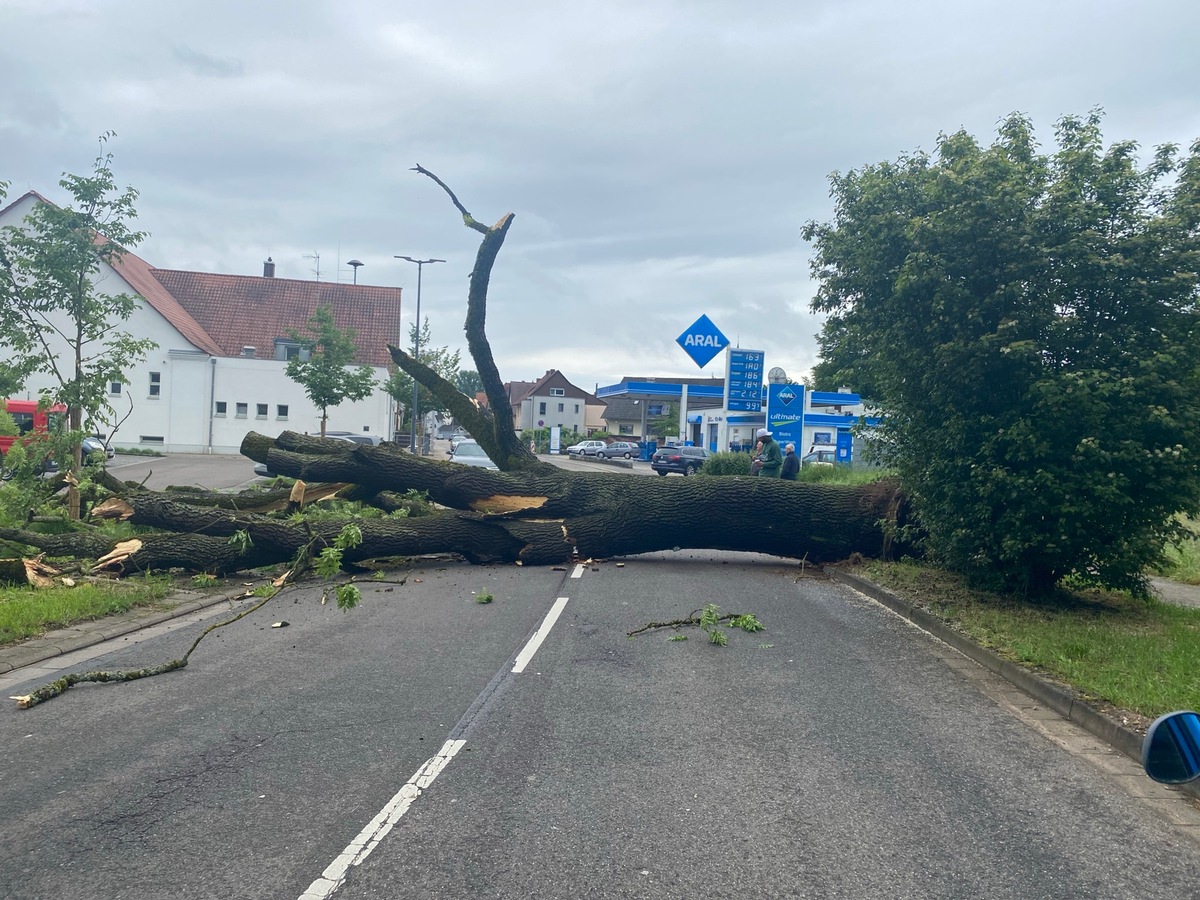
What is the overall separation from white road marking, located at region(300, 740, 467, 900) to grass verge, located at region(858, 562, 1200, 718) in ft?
14.0

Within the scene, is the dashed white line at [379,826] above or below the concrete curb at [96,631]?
above

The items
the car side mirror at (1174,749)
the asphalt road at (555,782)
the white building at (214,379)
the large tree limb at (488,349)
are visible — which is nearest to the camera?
the car side mirror at (1174,749)

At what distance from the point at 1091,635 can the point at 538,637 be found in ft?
15.6

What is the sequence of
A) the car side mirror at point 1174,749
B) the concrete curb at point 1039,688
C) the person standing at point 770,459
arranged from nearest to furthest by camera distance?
1. the car side mirror at point 1174,749
2. the concrete curb at point 1039,688
3. the person standing at point 770,459

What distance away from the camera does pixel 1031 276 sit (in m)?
9.65

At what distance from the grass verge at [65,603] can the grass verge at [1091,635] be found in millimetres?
8032

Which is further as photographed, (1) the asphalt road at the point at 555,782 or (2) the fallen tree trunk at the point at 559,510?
(2) the fallen tree trunk at the point at 559,510

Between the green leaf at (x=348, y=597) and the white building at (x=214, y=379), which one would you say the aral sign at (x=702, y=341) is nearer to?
the green leaf at (x=348, y=597)

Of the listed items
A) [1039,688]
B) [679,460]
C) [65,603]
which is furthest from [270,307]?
[1039,688]

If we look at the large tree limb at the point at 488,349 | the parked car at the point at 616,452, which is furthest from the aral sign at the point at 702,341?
the parked car at the point at 616,452

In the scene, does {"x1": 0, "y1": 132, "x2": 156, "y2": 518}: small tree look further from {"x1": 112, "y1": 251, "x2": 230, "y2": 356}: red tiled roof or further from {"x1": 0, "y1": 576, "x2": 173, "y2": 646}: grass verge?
{"x1": 112, "y1": 251, "x2": 230, "y2": 356}: red tiled roof

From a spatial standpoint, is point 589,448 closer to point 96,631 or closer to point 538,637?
point 538,637

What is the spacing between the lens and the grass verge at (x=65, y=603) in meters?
8.60

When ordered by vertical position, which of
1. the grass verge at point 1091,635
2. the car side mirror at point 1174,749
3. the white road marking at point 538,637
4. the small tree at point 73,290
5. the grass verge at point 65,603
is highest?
the small tree at point 73,290
